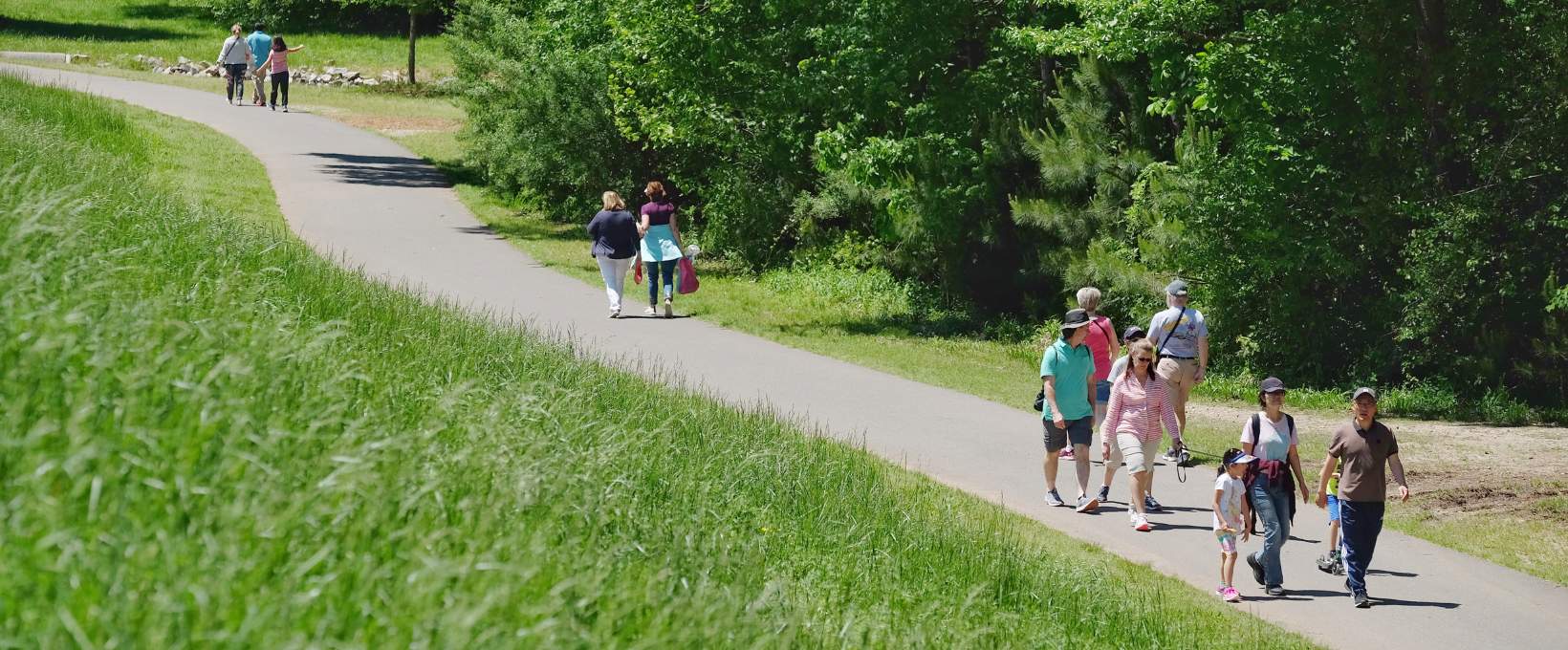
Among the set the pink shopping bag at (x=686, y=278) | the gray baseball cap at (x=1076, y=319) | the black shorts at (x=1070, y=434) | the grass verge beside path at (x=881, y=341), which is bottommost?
the grass verge beside path at (x=881, y=341)

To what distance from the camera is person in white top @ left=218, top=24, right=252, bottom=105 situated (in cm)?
3622

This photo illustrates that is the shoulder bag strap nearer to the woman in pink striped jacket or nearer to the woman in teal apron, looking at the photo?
the woman in pink striped jacket

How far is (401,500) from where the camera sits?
5.12 metres

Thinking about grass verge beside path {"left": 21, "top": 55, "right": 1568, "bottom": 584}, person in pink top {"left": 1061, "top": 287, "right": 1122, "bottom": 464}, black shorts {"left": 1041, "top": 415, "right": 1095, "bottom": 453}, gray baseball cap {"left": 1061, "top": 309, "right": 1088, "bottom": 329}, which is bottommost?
grass verge beside path {"left": 21, "top": 55, "right": 1568, "bottom": 584}

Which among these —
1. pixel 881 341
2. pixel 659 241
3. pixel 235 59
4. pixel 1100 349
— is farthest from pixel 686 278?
pixel 235 59

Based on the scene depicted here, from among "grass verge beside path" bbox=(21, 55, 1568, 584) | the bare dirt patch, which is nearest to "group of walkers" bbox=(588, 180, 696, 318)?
"grass verge beside path" bbox=(21, 55, 1568, 584)

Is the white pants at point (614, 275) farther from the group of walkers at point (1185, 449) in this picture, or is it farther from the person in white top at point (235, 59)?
the person in white top at point (235, 59)

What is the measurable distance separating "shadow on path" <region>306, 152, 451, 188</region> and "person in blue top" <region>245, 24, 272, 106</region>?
6.21 metres

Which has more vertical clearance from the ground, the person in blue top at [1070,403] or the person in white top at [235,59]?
the person in white top at [235,59]

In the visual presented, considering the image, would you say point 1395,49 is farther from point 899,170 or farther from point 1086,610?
point 1086,610

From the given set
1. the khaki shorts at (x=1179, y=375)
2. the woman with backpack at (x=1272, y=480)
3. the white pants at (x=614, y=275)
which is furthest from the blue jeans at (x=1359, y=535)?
the white pants at (x=614, y=275)

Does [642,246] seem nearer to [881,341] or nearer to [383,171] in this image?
[881,341]

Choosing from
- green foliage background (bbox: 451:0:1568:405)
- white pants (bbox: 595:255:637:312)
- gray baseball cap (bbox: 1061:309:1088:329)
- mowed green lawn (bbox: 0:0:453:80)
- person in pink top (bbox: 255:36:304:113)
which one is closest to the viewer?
gray baseball cap (bbox: 1061:309:1088:329)

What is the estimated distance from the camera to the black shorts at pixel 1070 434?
37.7ft
